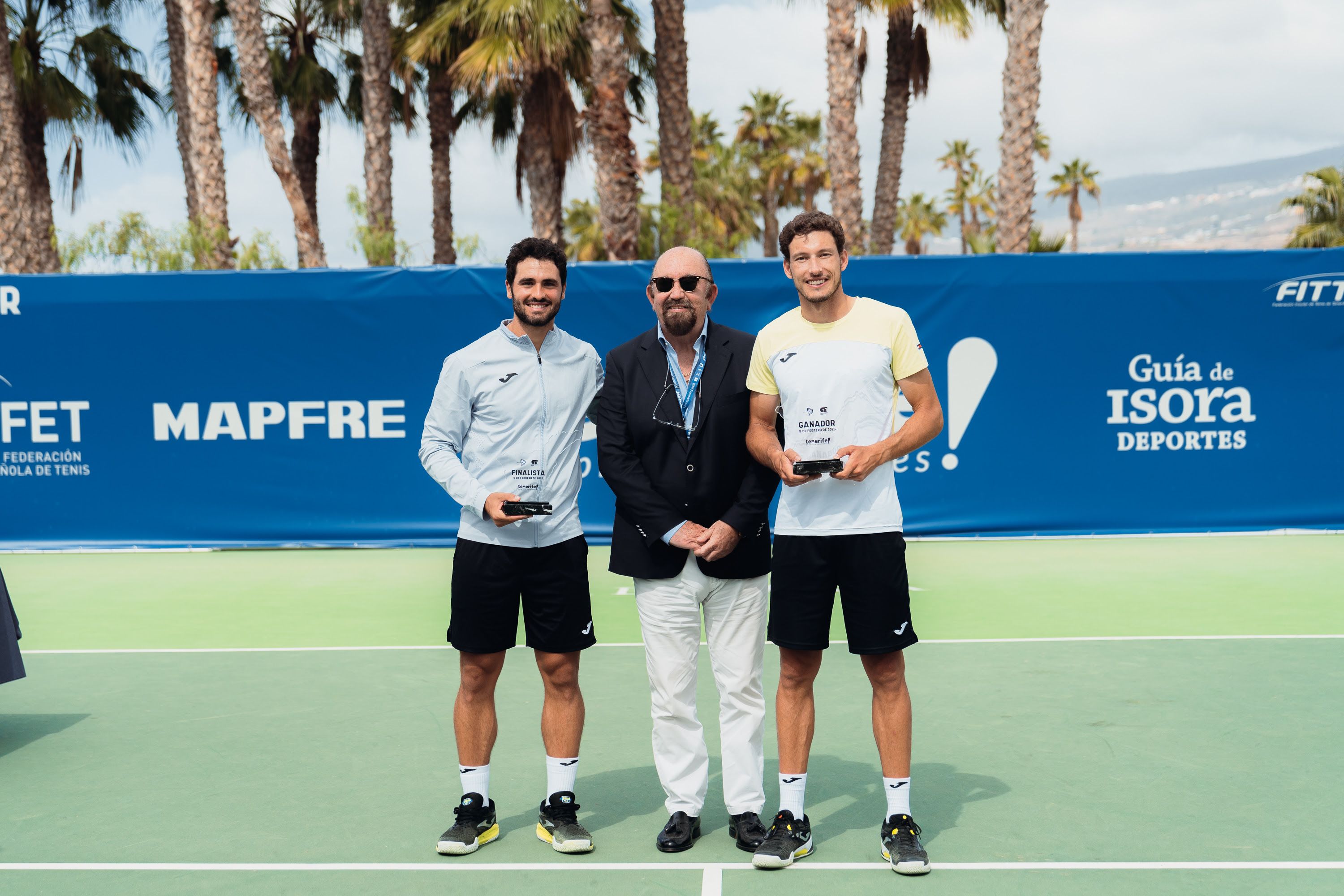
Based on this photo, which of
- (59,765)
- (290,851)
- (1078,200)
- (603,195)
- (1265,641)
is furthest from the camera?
(1078,200)

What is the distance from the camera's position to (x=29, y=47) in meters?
22.0

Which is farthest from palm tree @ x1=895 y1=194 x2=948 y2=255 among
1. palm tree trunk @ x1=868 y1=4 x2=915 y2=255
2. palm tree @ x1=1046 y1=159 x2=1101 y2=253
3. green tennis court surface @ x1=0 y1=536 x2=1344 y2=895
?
green tennis court surface @ x1=0 y1=536 x2=1344 y2=895

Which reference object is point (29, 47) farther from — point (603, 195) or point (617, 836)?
point (617, 836)

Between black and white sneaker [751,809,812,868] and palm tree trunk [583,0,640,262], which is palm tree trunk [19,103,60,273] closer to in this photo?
palm tree trunk [583,0,640,262]

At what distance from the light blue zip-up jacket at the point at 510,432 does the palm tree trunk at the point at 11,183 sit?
13.2 metres

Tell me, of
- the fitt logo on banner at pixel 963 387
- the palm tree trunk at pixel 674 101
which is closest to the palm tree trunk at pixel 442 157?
the palm tree trunk at pixel 674 101

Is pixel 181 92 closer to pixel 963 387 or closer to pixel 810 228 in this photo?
pixel 963 387

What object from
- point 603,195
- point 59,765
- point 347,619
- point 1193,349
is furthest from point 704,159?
point 59,765

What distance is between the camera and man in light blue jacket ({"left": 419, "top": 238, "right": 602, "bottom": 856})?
392 centimetres

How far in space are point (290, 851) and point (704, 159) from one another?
41.5 m

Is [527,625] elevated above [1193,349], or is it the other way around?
[1193,349]

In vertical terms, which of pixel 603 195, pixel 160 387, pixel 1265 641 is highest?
pixel 603 195

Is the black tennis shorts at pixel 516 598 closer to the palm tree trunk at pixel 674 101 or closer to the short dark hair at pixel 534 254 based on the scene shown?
the short dark hair at pixel 534 254

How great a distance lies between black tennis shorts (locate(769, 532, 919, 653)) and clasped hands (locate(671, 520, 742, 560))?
0.55 feet
